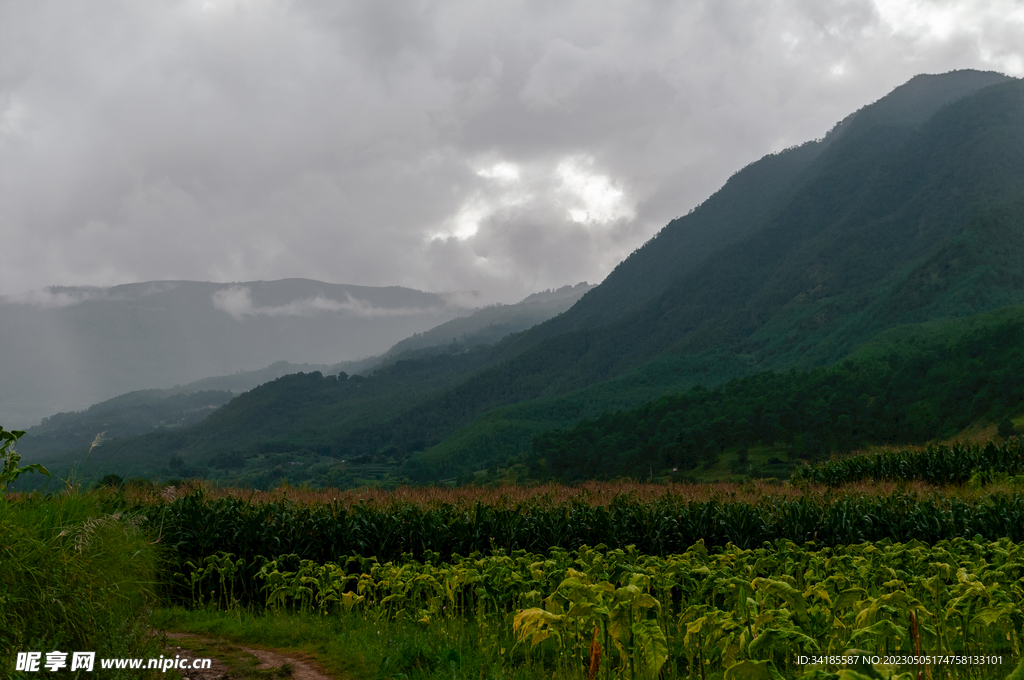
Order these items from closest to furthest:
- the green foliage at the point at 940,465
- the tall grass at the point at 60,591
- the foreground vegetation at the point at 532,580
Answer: the foreground vegetation at the point at 532,580, the tall grass at the point at 60,591, the green foliage at the point at 940,465

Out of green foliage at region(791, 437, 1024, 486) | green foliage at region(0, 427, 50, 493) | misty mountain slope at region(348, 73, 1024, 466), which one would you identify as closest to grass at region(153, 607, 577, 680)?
green foliage at region(0, 427, 50, 493)

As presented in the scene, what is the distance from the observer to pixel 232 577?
10617 mm

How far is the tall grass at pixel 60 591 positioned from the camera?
19.0ft

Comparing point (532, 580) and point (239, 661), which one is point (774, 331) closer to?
point (532, 580)

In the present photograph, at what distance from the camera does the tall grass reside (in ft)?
19.0

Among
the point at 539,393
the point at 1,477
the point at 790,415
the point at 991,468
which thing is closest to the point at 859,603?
the point at 1,477

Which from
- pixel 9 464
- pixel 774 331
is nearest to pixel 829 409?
pixel 774 331

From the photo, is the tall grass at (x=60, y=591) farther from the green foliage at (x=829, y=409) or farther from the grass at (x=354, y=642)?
the green foliage at (x=829, y=409)

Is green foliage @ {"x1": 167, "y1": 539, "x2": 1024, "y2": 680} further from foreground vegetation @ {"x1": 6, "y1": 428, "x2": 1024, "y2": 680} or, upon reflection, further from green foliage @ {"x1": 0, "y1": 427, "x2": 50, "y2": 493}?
green foliage @ {"x1": 0, "y1": 427, "x2": 50, "y2": 493}

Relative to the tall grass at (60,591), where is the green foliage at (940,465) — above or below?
below

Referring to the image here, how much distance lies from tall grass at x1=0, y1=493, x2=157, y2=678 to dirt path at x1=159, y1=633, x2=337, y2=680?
0.69m

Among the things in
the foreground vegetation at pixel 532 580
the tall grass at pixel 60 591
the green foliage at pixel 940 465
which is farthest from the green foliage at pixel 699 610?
the green foliage at pixel 940 465

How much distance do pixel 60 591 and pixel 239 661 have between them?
1.98m

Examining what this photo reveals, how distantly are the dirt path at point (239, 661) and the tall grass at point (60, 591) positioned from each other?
690 mm
